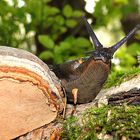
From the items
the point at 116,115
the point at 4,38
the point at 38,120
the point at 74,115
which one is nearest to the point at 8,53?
the point at 38,120

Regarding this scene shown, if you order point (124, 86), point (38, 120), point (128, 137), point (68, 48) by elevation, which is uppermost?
point (68, 48)

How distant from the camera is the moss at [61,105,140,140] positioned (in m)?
1.92

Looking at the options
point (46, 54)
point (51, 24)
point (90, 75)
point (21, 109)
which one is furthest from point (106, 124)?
point (51, 24)

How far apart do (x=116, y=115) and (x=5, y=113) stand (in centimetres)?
69

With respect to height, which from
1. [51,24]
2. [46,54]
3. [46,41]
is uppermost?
[51,24]

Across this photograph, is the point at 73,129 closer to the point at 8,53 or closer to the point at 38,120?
the point at 38,120

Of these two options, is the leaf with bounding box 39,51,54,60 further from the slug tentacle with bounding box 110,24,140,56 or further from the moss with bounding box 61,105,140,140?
the moss with bounding box 61,105,140,140

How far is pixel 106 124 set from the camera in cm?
201

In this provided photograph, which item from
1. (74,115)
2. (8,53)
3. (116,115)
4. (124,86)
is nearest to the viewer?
(116,115)

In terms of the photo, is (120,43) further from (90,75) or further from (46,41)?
(46,41)

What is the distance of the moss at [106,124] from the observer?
1.92 metres

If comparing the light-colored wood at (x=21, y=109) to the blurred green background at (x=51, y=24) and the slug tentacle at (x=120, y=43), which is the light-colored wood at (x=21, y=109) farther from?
the blurred green background at (x=51, y=24)

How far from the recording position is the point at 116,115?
2018mm

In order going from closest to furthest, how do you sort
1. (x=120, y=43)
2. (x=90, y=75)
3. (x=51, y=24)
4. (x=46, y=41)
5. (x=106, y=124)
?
(x=106, y=124), (x=90, y=75), (x=120, y=43), (x=46, y=41), (x=51, y=24)
